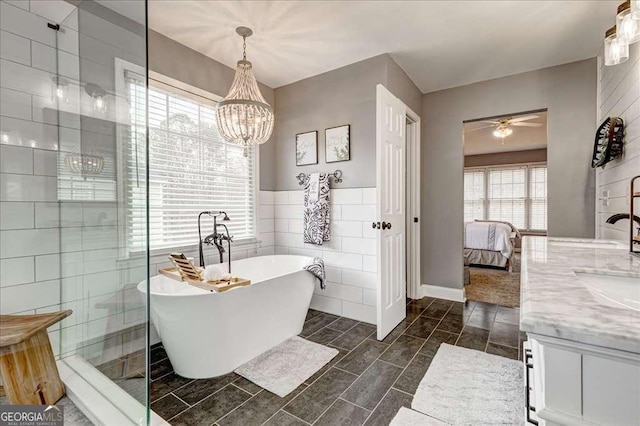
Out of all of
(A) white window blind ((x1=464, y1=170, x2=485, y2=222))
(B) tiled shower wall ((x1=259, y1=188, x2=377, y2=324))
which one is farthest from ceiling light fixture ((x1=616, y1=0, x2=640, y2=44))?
(A) white window blind ((x1=464, y1=170, x2=485, y2=222))

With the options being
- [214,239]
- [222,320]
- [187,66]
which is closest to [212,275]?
[222,320]

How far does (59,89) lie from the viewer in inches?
73.2

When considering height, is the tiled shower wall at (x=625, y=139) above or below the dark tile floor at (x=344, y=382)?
above

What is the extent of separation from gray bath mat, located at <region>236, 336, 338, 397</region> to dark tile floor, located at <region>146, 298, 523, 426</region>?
51 mm

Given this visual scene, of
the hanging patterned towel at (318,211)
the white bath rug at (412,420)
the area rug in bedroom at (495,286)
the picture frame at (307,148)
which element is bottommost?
the white bath rug at (412,420)

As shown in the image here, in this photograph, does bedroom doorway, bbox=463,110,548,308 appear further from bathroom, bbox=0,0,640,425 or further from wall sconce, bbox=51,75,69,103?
wall sconce, bbox=51,75,69,103

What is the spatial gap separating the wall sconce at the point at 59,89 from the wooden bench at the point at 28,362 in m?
1.34

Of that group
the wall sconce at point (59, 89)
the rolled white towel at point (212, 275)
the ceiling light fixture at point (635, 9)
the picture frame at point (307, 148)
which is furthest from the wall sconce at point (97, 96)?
the ceiling light fixture at point (635, 9)

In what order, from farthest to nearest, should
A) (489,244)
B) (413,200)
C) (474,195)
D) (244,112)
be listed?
(474,195) → (489,244) → (413,200) → (244,112)

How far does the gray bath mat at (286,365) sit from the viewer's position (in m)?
1.89

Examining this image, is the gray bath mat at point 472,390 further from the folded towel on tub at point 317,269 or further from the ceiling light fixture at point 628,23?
the ceiling light fixture at point 628,23

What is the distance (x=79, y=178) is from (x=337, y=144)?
7.05 ft

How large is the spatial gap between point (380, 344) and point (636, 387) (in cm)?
215

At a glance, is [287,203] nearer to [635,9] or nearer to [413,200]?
[413,200]
